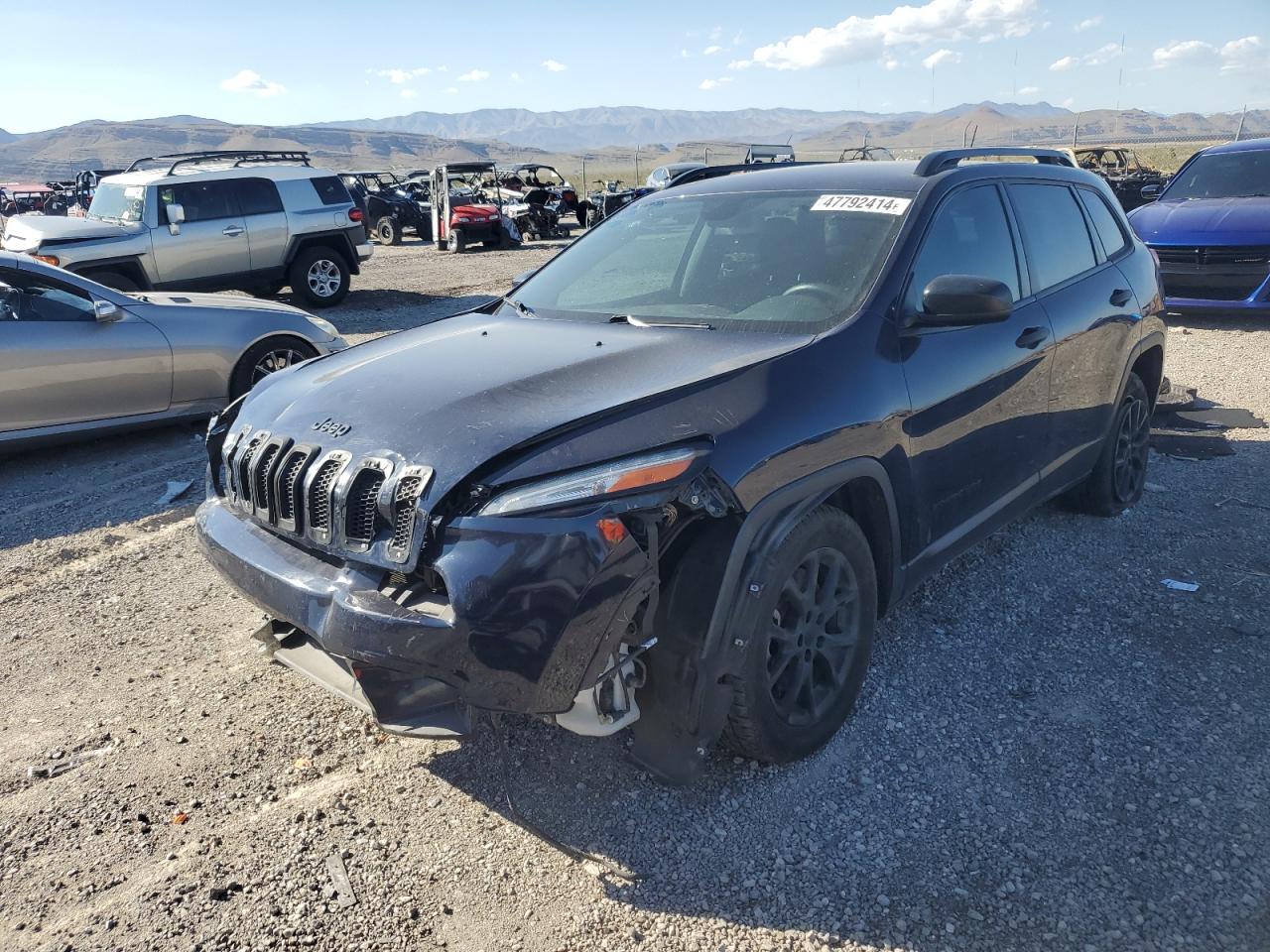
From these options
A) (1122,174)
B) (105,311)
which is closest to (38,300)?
(105,311)

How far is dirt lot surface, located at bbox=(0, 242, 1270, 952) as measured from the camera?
243cm

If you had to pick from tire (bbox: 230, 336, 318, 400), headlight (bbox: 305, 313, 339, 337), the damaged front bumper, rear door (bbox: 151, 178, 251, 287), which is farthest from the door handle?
rear door (bbox: 151, 178, 251, 287)

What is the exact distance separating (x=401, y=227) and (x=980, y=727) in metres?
25.0

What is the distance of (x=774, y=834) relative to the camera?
2719 mm

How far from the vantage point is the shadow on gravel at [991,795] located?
8.00 feet

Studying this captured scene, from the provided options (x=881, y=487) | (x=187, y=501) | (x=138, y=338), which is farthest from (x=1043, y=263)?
(x=138, y=338)

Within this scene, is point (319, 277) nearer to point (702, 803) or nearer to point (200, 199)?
point (200, 199)

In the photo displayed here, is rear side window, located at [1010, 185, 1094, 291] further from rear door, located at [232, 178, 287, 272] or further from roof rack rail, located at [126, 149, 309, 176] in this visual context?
roof rack rail, located at [126, 149, 309, 176]

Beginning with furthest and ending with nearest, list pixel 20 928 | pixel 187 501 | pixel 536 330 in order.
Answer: pixel 187 501 < pixel 536 330 < pixel 20 928

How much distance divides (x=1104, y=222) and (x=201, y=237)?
1113 centimetres

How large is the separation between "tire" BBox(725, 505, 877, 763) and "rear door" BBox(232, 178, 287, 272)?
39.0 feet

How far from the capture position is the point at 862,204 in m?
3.56

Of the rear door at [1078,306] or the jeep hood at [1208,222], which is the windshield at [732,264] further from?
the jeep hood at [1208,222]

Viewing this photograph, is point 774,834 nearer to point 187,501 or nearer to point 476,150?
point 187,501
